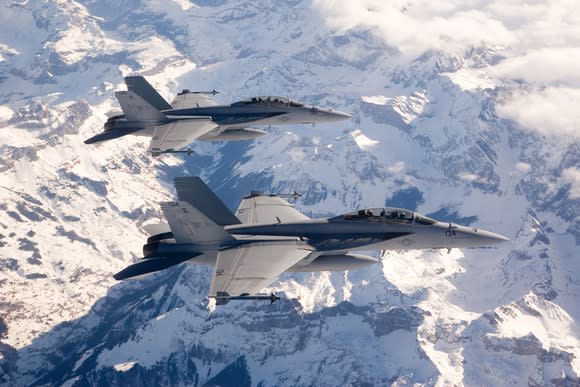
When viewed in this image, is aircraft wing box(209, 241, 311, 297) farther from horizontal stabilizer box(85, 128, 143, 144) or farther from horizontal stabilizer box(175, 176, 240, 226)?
horizontal stabilizer box(85, 128, 143, 144)

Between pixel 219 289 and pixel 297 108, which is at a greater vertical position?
pixel 219 289

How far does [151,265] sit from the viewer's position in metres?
60.9

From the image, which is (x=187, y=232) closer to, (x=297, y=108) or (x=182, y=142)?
(x=182, y=142)

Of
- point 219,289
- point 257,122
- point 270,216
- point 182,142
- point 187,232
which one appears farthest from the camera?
point 257,122

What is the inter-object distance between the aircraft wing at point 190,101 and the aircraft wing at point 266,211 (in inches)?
1032

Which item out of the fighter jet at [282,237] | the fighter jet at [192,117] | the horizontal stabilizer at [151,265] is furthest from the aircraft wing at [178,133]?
the horizontal stabilizer at [151,265]

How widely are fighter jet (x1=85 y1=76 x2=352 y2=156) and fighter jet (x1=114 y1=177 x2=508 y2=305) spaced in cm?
2011

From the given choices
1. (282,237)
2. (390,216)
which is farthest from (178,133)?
(390,216)

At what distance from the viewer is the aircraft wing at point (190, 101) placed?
95688mm

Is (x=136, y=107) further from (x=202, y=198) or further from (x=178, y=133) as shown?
(x=202, y=198)

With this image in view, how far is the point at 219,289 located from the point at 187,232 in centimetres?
928

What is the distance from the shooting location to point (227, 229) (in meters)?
63.6

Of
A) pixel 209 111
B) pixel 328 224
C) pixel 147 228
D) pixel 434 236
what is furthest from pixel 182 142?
pixel 434 236

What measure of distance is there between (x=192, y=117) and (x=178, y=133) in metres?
5.45
